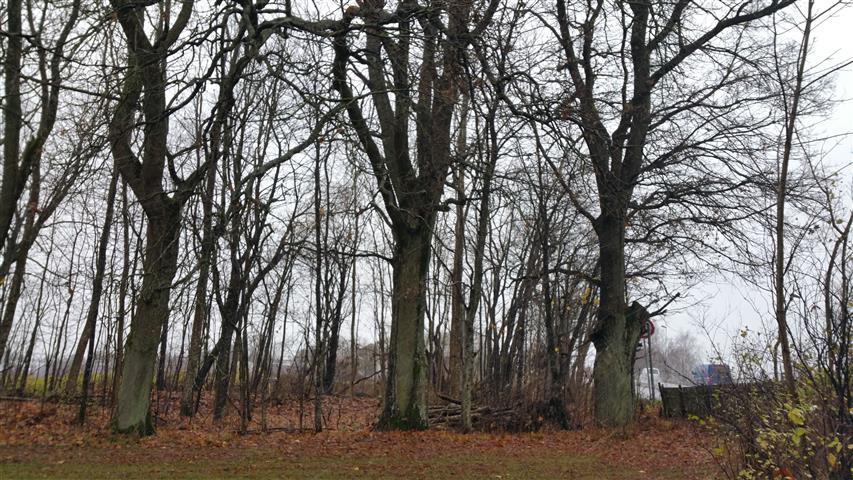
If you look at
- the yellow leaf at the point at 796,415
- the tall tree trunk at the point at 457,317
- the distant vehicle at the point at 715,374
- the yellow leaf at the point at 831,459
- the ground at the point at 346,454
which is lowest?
the ground at the point at 346,454

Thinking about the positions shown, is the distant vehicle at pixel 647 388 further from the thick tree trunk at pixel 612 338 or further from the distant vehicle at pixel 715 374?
the distant vehicle at pixel 715 374

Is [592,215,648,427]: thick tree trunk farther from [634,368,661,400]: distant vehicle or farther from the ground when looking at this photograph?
[634,368,661,400]: distant vehicle

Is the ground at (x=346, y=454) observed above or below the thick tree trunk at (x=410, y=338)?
below

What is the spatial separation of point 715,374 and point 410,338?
24.3 ft

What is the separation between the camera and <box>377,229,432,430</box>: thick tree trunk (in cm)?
1356

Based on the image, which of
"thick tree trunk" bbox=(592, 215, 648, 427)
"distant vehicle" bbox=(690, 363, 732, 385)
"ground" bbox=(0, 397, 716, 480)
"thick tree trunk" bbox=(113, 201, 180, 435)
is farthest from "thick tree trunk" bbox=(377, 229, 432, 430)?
"distant vehicle" bbox=(690, 363, 732, 385)

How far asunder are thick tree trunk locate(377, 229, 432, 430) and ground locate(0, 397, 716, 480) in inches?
23.9

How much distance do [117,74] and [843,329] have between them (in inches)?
265

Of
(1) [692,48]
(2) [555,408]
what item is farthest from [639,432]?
(1) [692,48]

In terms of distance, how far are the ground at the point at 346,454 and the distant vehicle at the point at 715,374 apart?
0.73 meters

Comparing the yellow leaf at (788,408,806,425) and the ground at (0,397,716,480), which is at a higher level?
the yellow leaf at (788,408,806,425)

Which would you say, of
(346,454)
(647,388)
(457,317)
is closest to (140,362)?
(346,454)

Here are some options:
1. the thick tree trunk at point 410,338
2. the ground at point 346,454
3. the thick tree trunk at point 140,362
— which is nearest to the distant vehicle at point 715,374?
the ground at point 346,454

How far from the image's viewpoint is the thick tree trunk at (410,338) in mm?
13562
